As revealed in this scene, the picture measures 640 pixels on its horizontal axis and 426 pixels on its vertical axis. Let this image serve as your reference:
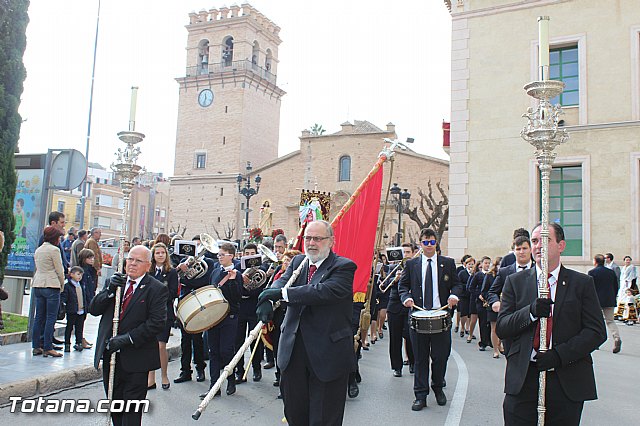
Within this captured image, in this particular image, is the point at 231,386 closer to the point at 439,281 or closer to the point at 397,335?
the point at 397,335

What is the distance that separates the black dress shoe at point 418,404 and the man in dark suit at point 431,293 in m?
0.33

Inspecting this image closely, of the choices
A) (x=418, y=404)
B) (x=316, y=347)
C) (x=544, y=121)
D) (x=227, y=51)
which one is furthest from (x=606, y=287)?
(x=227, y=51)

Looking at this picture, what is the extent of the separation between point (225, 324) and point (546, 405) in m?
4.87

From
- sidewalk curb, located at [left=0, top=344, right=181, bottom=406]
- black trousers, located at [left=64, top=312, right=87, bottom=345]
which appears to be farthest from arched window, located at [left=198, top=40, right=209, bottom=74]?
sidewalk curb, located at [left=0, top=344, right=181, bottom=406]

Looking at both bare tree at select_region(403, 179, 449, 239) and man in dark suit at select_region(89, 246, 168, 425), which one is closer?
man in dark suit at select_region(89, 246, 168, 425)

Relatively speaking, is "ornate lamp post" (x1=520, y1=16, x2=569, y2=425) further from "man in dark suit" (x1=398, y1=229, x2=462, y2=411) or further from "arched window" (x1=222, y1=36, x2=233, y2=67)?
"arched window" (x1=222, y1=36, x2=233, y2=67)

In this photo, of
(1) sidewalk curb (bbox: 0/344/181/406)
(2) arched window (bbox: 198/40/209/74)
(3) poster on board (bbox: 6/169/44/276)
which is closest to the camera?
(1) sidewalk curb (bbox: 0/344/181/406)

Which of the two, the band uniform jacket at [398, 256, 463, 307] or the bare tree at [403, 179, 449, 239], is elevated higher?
the bare tree at [403, 179, 449, 239]

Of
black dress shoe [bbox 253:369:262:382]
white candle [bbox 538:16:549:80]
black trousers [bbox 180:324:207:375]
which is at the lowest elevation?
black dress shoe [bbox 253:369:262:382]

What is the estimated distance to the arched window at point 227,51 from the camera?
6462 cm

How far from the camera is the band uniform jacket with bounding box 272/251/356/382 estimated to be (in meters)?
4.30

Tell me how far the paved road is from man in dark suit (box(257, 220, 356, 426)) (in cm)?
210

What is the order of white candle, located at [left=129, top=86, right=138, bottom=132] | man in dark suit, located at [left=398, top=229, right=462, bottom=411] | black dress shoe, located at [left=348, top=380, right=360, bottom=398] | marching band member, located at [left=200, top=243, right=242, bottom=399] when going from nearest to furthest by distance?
white candle, located at [left=129, top=86, right=138, bottom=132], man in dark suit, located at [left=398, top=229, right=462, bottom=411], black dress shoe, located at [left=348, top=380, right=360, bottom=398], marching band member, located at [left=200, top=243, right=242, bottom=399]

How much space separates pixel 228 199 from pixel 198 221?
4.44 meters
